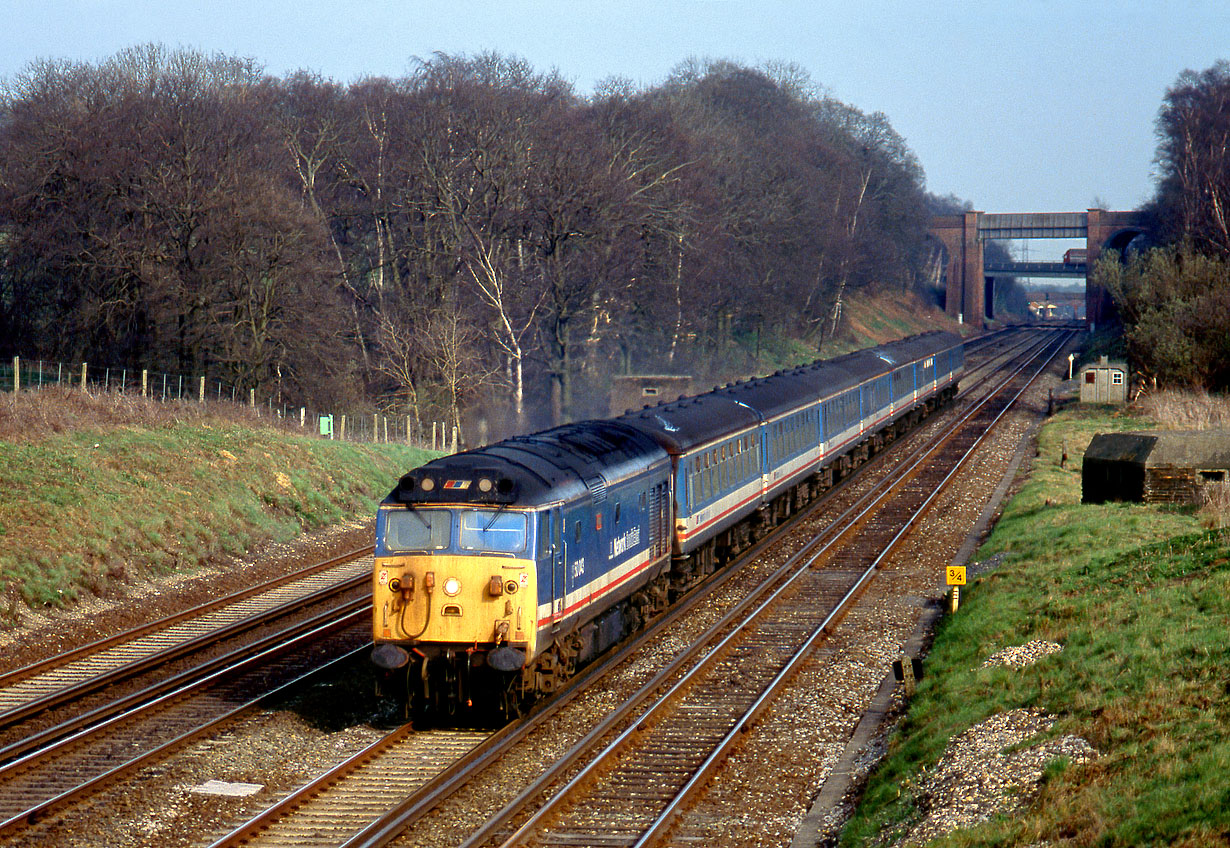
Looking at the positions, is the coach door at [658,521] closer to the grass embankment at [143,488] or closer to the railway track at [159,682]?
the railway track at [159,682]

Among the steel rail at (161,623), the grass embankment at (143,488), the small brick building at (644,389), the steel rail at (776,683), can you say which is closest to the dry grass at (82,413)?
the grass embankment at (143,488)

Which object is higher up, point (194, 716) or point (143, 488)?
point (143, 488)

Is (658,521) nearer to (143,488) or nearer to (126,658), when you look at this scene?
(126,658)

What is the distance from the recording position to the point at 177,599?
2238 cm

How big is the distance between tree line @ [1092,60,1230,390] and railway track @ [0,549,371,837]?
3494cm

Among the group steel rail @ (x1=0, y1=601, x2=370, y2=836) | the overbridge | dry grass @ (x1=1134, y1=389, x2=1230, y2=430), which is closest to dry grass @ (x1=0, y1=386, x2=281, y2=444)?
steel rail @ (x1=0, y1=601, x2=370, y2=836)

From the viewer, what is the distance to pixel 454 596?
14062 millimetres

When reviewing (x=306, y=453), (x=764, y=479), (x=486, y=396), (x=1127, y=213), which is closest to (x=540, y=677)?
(x=764, y=479)

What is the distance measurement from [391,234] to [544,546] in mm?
39319

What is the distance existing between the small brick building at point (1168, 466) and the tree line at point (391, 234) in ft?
79.5

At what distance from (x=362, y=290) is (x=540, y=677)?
40.5 meters

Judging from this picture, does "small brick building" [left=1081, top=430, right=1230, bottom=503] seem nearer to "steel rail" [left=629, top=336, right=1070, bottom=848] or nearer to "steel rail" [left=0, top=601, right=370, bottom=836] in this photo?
"steel rail" [left=629, top=336, right=1070, bottom=848]

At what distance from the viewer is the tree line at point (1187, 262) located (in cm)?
4638

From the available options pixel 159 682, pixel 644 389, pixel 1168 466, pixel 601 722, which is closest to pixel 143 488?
pixel 159 682
